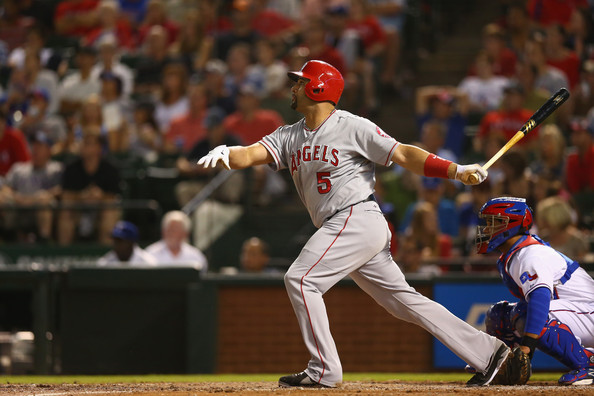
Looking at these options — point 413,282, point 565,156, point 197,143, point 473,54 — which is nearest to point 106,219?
point 197,143

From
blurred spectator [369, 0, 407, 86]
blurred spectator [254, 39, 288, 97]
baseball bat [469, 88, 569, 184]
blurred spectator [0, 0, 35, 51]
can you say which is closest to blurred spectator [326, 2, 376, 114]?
blurred spectator [369, 0, 407, 86]

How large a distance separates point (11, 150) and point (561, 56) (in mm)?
6448

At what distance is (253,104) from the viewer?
436 inches

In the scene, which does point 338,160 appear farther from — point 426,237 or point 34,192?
point 34,192

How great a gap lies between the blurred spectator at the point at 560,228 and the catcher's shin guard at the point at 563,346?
103 inches

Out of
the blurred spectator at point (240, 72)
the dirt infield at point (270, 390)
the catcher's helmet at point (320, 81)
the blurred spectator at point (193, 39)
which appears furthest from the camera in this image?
the blurred spectator at point (193, 39)

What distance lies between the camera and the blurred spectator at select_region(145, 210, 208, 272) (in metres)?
9.09

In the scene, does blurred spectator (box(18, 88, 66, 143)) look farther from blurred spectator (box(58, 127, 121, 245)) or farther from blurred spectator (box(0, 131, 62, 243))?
blurred spectator (box(58, 127, 121, 245))

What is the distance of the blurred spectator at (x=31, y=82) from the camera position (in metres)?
13.0

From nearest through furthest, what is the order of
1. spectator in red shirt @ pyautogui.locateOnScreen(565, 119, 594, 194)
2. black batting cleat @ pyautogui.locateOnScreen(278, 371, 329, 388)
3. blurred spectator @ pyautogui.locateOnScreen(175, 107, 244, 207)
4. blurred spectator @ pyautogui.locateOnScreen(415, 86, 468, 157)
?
black batting cleat @ pyautogui.locateOnScreen(278, 371, 329, 388), spectator in red shirt @ pyautogui.locateOnScreen(565, 119, 594, 194), blurred spectator @ pyautogui.locateOnScreen(175, 107, 244, 207), blurred spectator @ pyautogui.locateOnScreen(415, 86, 468, 157)

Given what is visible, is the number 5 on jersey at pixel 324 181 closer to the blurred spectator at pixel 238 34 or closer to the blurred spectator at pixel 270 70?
the blurred spectator at pixel 270 70

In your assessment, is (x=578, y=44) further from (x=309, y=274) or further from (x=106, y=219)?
(x=309, y=274)

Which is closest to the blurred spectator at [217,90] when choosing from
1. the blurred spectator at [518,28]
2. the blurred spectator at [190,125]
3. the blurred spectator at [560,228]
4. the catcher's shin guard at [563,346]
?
the blurred spectator at [190,125]

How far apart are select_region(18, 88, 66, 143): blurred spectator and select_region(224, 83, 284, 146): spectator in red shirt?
2.44 m
